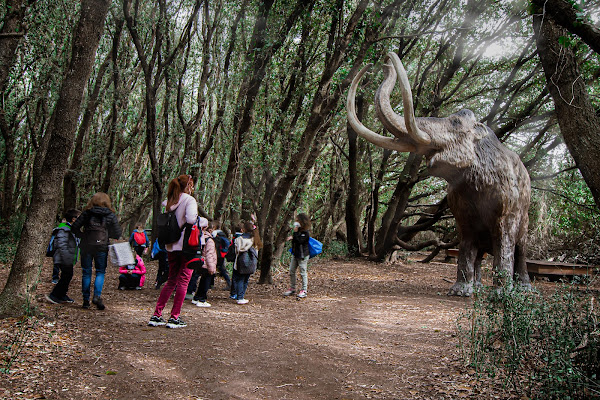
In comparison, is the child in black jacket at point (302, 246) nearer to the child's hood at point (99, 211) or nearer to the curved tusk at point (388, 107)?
the curved tusk at point (388, 107)

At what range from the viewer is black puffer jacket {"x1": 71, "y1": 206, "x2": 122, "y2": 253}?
238 inches

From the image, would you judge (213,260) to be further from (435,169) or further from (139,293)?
(435,169)

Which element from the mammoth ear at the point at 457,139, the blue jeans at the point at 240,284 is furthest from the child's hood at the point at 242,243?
the mammoth ear at the point at 457,139

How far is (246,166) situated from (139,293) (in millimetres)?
4283

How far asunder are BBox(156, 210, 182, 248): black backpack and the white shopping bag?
3.02 feet

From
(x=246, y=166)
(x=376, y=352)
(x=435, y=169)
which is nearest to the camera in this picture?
(x=376, y=352)

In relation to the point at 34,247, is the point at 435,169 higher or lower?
higher

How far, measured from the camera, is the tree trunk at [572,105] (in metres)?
4.03

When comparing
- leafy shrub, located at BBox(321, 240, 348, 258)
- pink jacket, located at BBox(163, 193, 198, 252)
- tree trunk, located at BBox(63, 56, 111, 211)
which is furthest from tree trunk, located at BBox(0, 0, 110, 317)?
leafy shrub, located at BBox(321, 240, 348, 258)

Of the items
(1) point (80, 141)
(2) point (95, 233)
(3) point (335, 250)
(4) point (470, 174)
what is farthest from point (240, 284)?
(3) point (335, 250)

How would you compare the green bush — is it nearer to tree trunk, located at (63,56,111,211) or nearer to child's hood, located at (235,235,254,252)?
child's hood, located at (235,235,254,252)

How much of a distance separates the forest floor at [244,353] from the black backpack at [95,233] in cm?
87

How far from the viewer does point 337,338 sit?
17.3ft

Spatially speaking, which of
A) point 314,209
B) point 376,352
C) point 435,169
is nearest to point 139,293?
point 376,352
